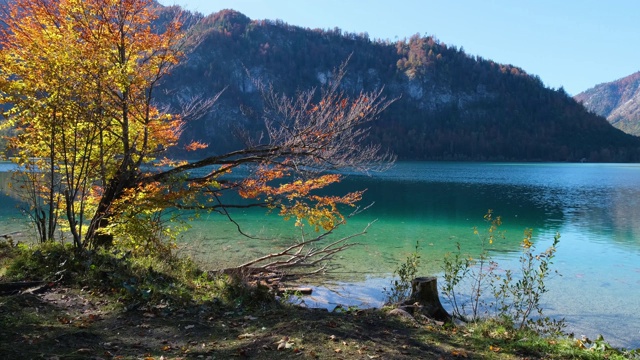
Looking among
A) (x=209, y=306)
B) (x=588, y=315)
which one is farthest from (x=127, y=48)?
(x=588, y=315)

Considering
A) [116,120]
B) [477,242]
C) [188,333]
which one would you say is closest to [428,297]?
→ [188,333]

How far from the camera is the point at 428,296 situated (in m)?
8.42

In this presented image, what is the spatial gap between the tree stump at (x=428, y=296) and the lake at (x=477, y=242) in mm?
2100

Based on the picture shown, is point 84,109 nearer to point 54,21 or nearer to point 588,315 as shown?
point 54,21

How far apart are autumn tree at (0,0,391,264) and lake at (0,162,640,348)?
11.3ft

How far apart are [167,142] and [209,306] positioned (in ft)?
16.0

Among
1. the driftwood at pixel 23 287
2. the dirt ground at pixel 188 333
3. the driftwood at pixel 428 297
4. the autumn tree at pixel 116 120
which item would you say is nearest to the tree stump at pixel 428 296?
the driftwood at pixel 428 297

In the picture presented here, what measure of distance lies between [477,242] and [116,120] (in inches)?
617

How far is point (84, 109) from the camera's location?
7.50m

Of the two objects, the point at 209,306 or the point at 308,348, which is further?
the point at 209,306

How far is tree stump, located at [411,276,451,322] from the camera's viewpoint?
27.2 ft

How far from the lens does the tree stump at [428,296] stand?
326 inches

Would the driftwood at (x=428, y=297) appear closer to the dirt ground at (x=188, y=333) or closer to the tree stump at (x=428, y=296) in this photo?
the tree stump at (x=428, y=296)

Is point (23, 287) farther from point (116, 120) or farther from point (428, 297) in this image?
point (428, 297)
